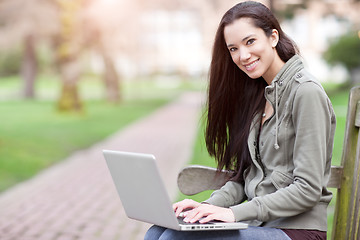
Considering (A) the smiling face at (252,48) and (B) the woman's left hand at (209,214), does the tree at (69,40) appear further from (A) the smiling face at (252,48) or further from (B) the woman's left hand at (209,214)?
(B) the woman's left hand at (209,214)

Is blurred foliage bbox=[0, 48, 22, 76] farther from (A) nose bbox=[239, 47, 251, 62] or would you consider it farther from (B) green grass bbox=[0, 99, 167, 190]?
(A) nose bbox=[239, 47, 251, 62]

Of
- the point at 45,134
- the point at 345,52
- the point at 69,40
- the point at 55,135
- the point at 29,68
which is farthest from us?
the point at 29,68

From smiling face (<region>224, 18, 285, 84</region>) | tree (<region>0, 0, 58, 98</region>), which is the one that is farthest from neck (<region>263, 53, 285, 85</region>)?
tree (<region>0, 0, 58, 98</region>)

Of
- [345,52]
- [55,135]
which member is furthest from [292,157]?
[345,52]

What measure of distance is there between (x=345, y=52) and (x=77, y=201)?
21389mm

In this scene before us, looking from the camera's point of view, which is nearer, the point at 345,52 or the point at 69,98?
the point at 69,98

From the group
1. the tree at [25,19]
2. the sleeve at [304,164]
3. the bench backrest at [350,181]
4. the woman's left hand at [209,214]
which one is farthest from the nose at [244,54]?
the tree at [25,19]

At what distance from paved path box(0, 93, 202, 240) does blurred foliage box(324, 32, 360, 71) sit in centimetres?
1515

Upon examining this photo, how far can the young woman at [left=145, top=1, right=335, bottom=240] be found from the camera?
2354 millimetres

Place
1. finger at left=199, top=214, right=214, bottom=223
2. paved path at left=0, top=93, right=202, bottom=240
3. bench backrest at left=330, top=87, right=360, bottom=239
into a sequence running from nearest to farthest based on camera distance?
finger at left=199, top=214, right=214, bottom=223 < bench backrest at left=330, top=87, right=360, bottom=239 < paved path at left=0, top=93, right=202, bottom=240

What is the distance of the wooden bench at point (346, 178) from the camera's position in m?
2.69

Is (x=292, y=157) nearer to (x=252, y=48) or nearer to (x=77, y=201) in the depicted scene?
(x=252, y=48)

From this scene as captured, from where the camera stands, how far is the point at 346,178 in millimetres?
2781

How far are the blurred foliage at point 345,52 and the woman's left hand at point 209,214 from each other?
24.8 metres
